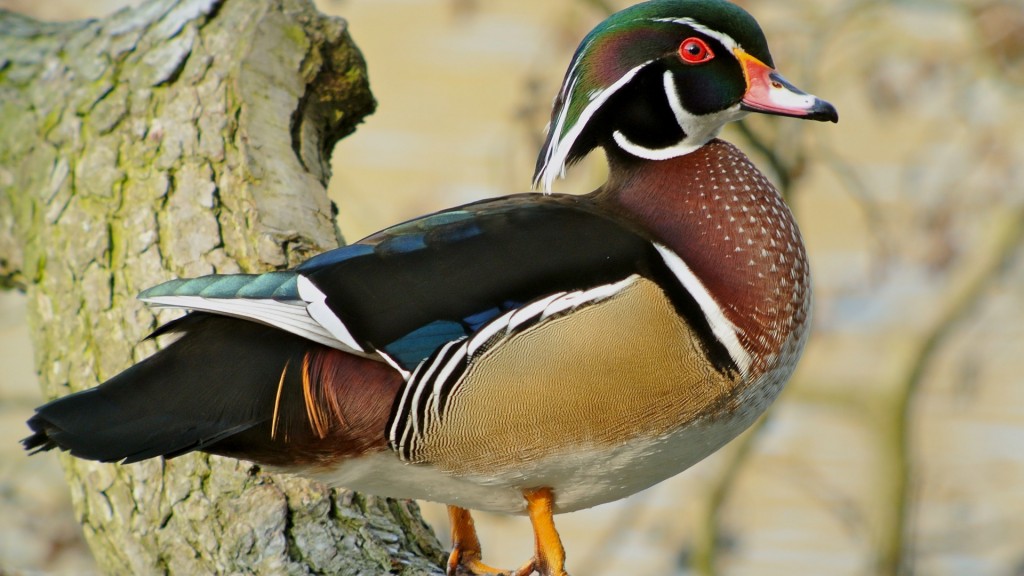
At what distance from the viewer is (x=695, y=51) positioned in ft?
6.42

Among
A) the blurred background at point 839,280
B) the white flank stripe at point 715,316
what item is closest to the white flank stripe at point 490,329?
the white flank stripe at point 715,316

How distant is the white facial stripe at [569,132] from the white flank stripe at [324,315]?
1.60 feet

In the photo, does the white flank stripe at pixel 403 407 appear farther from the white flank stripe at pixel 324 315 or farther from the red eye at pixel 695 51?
the red eye at pixel 695 51

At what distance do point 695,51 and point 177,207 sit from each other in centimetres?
102

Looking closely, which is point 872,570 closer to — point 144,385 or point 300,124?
point 300,124

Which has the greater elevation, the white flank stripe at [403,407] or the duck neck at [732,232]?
the duck neck at [732,232]

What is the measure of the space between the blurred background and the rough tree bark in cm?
57

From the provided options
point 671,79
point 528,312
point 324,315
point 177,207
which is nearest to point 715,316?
point 528,312

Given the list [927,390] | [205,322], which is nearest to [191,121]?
[205,322]

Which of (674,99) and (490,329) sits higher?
(674,99)

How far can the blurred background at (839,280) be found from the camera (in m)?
3.97

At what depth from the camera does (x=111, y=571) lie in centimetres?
218

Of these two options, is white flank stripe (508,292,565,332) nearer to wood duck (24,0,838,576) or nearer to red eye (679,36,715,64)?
wood duck (24,0,838,576)

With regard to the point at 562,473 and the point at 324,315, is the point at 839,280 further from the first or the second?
the point at 324,315
